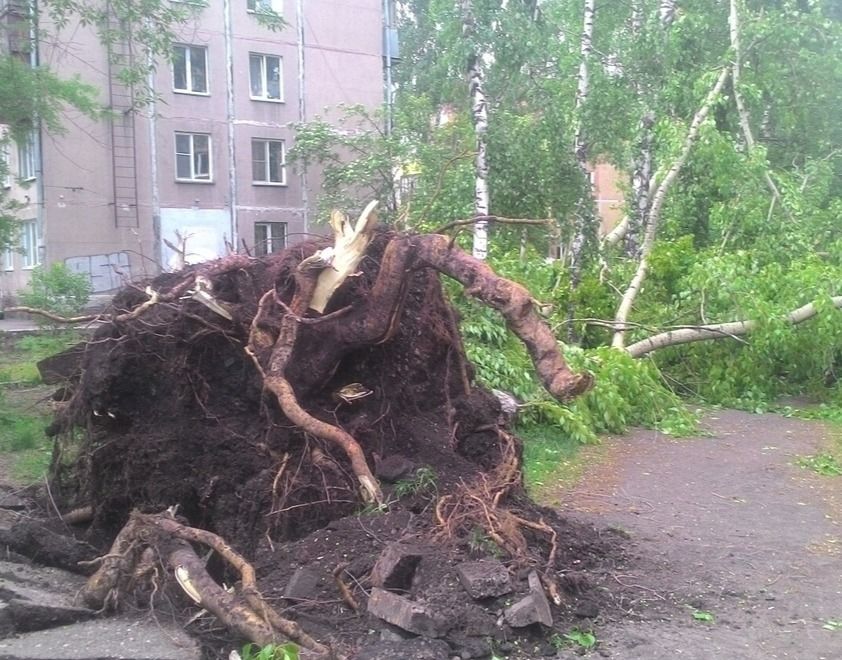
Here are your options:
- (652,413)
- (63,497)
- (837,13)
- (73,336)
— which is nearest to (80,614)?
(63,497)

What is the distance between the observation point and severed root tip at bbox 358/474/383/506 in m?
5.55

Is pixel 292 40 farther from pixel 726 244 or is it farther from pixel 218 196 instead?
pixel 726 244

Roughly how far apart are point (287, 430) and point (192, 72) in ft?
69.0

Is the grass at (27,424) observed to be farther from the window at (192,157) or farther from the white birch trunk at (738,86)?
the window at (192,157)

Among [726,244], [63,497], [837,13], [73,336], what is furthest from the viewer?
[837,13]

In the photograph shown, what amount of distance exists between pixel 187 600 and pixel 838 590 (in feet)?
11.8

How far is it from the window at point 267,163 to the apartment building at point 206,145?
30mm

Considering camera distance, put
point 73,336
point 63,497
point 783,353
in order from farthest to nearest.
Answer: point 783,353 < point 73,336 < point 63,497

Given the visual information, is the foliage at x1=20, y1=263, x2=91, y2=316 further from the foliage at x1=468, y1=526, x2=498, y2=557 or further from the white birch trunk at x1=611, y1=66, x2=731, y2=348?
the foliage at x1=468, y1=526, x2=498, y2=557

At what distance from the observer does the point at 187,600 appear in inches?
197

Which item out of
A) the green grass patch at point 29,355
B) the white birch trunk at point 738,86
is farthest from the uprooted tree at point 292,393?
the white birch trunk at point 738,86

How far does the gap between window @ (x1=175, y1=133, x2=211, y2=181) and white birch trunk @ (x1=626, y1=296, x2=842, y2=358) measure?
1596 cm

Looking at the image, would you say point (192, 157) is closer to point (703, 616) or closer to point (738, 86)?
point (738, 86)

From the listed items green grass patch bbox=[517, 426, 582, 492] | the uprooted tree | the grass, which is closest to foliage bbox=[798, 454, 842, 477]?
green grass patch bbox=[517, 426, 582, 492]
